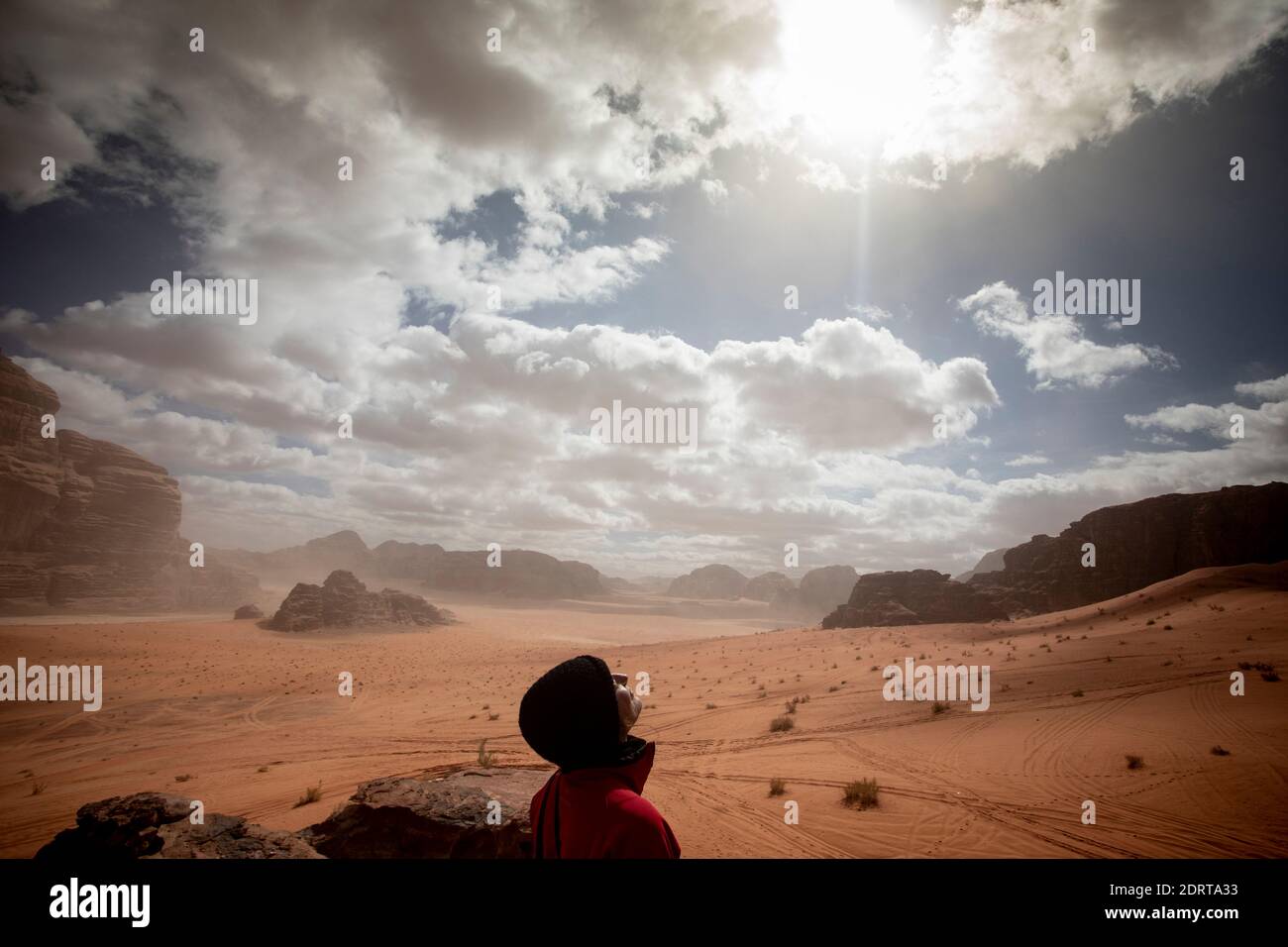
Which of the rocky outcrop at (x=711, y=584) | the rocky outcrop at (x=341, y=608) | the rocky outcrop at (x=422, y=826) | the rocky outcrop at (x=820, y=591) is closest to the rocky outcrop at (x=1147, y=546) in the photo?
the rocky outcrop at (x=422, y=826)

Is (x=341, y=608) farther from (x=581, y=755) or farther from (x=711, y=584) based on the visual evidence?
(x=711, y=584)

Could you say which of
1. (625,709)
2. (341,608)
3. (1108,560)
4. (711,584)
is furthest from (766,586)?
(625,709)

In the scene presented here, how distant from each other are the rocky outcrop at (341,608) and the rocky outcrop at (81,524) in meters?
34.0

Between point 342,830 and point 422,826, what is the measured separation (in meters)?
1.03

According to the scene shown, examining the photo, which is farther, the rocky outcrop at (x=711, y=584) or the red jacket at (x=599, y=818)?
the rocky outcrop at (x=711, y=584)

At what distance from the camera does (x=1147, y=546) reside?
48.7 metres

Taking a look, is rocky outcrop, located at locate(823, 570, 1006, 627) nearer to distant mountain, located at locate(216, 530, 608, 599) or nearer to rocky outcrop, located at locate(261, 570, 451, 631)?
rocky outcrop, located at locate(261, 570, 451, 631)

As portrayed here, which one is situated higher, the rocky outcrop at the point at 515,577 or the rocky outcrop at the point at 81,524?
the rocky outcrop at the point at 81,524

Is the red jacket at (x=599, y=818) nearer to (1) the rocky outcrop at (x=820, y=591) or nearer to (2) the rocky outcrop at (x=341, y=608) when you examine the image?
(2) the rocky outcrop at (x=341, y=608)

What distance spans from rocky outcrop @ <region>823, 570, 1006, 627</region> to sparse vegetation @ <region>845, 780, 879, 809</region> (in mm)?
39552

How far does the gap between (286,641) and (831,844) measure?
1792 inches

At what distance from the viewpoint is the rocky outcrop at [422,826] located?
625cm
